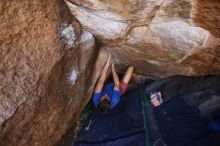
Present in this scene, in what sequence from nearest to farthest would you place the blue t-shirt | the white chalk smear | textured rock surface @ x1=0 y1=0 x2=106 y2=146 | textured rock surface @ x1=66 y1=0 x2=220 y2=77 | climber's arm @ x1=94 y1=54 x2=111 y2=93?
textured rock surface @ x1=0 y1=0 x2=106 y2=146
textured rock surface @ x1=66 y1=0 x2=220 y2=77
the white chalk smear
climber's arm @ x1=94 y1=54 x2=111 y2=93
the blue t-shirt

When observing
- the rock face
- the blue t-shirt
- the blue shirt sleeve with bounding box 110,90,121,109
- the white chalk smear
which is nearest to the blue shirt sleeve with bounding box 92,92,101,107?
the blue t-shirt

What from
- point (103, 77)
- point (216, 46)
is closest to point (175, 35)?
point (216, 46)

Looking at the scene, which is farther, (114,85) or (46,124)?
(114,85)

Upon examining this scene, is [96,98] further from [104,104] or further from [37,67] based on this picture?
[37,67]

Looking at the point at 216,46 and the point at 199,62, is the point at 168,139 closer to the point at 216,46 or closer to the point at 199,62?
the point at 199,62

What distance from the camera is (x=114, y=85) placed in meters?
4.14

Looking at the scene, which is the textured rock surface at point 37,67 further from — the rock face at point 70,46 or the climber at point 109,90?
the climber at point 109,90

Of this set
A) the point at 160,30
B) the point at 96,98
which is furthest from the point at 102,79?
the point at 160,30

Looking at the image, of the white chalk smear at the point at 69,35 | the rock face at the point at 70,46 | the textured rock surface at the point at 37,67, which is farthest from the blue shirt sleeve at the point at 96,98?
the white chalk smear at the point at 69,35

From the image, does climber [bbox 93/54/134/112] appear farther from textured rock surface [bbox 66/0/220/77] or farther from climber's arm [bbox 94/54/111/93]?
textured rock surface [bbox 66/0/220/77]

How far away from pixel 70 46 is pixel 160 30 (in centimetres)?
88

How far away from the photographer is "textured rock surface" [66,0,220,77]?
2.58 meters

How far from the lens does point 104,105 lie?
3.94 metres

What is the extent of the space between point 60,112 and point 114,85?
1.13m
